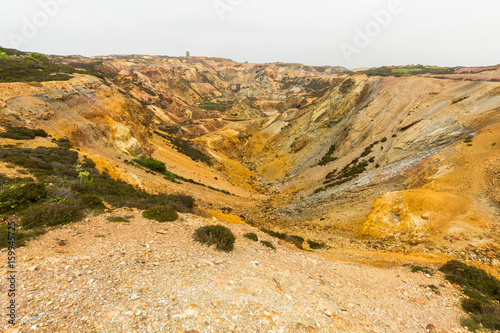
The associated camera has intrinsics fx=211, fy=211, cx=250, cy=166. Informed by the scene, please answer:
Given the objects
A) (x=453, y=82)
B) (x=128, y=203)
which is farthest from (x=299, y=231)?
(x=453, y=82)

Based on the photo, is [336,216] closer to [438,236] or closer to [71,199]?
[438,236]

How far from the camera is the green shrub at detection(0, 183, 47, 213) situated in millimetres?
8062

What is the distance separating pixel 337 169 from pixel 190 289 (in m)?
31.8

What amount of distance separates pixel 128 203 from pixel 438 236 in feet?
62.0

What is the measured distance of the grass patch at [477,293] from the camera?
7340 mm

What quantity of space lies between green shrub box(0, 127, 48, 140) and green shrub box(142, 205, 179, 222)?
15.6 metres

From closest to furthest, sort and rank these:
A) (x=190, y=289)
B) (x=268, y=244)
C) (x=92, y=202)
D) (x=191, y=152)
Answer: (x=190, y=289), (x=92, y=202), (x=268, y=244), (x=191, y=152)

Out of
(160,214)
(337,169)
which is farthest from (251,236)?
(337,169)

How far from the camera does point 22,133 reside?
18.1m

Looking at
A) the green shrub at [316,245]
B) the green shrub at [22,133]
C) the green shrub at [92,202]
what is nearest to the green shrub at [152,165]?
the green shrub at [22,133]

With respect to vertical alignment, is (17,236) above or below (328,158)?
below

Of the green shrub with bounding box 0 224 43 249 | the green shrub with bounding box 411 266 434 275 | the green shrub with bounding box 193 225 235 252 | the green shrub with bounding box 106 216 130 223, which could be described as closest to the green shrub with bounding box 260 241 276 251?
the green shrub with bounding box 193 225 235 252

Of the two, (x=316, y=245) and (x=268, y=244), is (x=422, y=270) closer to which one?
(x=316, y=245)

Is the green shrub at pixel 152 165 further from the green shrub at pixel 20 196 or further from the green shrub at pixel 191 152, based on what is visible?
the green shrub at pixel 20 196
